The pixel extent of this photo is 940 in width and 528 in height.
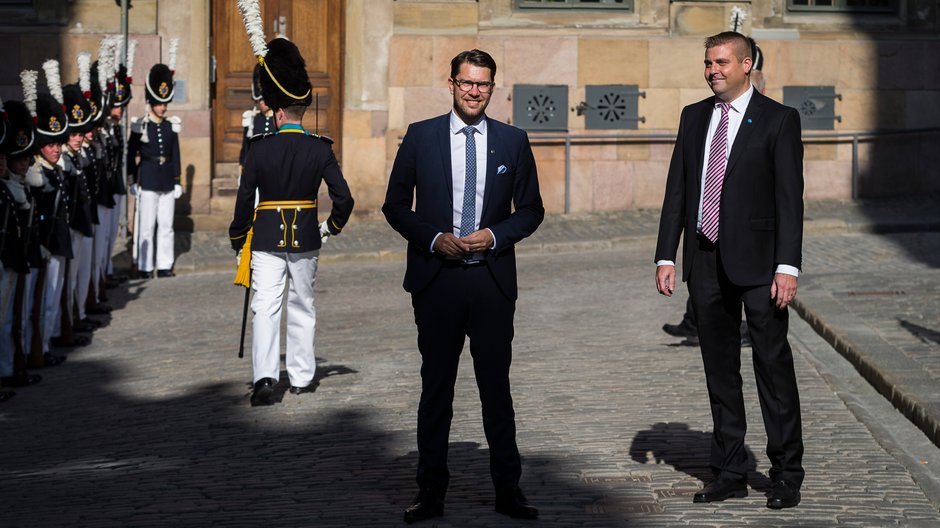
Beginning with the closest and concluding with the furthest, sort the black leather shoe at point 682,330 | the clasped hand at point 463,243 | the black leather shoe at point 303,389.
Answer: the clasped hand at point 463,243
the black leather shoe at point 303,389
the black leather shoe at point 682,330

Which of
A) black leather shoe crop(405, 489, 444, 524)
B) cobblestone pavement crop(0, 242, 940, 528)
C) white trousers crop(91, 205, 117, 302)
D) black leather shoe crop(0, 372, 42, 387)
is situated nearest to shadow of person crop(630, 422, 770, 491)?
A: cobblestone pavement crop(0, 242, 940, 528)

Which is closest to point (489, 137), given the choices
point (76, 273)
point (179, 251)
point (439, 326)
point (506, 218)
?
point (506, 218)

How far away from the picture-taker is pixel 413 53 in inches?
831

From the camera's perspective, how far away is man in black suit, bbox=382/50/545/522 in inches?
282

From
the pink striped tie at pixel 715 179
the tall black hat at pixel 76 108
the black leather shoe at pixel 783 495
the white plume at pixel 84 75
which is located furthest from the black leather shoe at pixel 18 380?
the black leather shoe at pixel 783 495

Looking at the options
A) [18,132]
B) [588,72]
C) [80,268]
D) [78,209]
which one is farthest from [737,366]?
[588,72]

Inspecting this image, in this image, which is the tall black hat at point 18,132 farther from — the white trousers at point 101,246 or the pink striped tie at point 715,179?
the pink striped tie at point 715,179

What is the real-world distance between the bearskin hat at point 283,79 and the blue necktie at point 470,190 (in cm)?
330

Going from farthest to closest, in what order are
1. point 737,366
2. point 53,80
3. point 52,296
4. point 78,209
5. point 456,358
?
point 53,80 → point 78,209 → point 52,296 → point 737,366 → point 456,358

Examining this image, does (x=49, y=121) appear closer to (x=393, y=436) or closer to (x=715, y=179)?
(x=393, y=436)

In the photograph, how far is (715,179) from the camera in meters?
7.47

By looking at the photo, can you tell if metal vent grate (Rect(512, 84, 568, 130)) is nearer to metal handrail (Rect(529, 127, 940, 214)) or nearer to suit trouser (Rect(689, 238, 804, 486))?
metal handrail (Rect(529, 127, 940, 214))

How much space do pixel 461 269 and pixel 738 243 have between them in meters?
1.27

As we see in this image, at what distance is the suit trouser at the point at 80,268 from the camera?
13.6m
